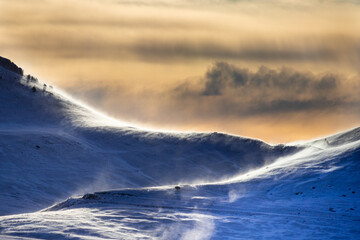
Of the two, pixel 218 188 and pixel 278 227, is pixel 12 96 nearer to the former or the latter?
pixel 218 188

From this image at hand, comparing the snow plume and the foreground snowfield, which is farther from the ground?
the foreground snowfield

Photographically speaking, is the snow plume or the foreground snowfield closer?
the snow plume

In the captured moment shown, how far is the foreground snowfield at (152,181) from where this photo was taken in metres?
14.8

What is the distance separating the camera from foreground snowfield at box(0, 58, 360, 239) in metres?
14.8

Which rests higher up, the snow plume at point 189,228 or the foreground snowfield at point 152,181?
the foreground snowfield at point 152,181

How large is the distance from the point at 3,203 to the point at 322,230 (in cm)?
1234

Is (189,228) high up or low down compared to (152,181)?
down

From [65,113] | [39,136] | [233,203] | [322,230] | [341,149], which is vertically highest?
[65,113]

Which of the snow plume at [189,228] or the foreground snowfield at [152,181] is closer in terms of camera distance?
the snow plume at [189,228]

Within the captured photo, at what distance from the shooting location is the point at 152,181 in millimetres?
28344

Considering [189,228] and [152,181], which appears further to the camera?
[152,181]

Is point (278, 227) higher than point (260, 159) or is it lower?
lower

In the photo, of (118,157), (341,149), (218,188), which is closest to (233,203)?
(218,188)

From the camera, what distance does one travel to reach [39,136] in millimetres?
30516
